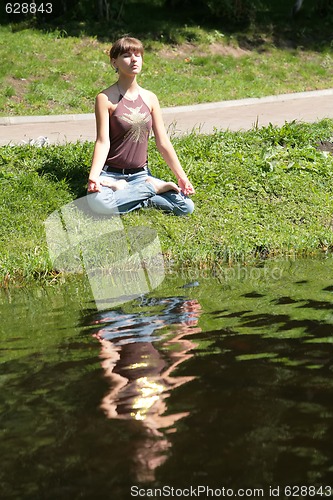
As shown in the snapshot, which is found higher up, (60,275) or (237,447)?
(237,447)

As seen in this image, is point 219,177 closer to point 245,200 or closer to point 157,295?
point 245,200

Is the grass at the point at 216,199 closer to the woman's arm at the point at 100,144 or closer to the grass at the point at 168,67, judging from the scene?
the woman's arm at the point at 100,144

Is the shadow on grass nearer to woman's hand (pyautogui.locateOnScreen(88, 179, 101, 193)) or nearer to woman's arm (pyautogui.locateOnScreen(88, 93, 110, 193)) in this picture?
woman's arm (pyautogui.locateOnScreen(88, 93, 110, 193))

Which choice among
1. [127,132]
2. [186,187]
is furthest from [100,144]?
[186,187]

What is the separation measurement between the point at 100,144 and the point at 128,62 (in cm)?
78

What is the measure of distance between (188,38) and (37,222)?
552 inches

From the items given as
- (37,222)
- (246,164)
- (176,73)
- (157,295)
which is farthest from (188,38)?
(157,295)

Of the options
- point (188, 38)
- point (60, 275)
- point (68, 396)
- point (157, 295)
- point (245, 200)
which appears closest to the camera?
point (68, 396)

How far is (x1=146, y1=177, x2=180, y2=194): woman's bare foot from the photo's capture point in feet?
27.8

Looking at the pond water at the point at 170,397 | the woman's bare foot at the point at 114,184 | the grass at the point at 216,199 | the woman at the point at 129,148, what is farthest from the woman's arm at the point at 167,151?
the pond water at the point at 170,397

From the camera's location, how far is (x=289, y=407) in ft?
12.7

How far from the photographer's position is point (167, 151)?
8562 millimetres

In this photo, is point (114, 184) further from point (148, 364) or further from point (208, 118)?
point (208, 118)

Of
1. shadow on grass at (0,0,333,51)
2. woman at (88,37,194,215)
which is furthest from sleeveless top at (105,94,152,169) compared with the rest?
shadow on grass at (0,0,333,51)
